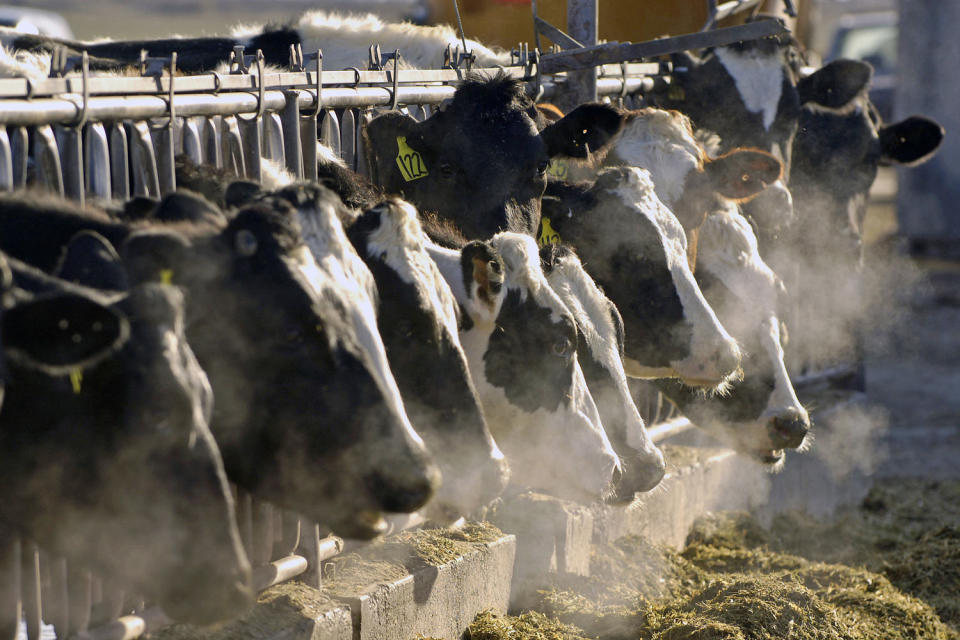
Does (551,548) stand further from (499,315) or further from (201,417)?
(201,417)

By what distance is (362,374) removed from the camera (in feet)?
9.13

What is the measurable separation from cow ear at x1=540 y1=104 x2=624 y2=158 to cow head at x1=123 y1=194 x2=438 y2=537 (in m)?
2.19

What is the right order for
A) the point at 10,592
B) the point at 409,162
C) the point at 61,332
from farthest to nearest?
the point at 409,162
the point at 10,592
the point at 61,332

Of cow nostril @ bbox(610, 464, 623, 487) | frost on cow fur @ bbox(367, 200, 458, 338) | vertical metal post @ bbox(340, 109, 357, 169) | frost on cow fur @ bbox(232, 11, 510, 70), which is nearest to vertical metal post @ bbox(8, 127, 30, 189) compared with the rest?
frost on cow fur @ bbox(367, 200, 458, 338)

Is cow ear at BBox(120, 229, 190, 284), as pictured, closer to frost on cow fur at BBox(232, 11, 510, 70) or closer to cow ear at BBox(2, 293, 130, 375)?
cow ear at BBox(2, 293, 130, 375)

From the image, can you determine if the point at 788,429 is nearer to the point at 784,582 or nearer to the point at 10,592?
the point at 784,582

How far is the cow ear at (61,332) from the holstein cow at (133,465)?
0.13 meters

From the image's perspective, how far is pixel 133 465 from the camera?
2.47 metres

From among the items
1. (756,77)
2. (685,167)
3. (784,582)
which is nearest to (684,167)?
(685,167)

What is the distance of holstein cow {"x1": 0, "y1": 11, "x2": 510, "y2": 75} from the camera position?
22.9 feet

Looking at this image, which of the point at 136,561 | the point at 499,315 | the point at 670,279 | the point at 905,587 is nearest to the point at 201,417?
the point at 136,561

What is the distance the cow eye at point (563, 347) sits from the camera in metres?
3.74

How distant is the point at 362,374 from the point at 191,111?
1.27 meters

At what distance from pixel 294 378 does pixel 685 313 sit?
2.28 meters
